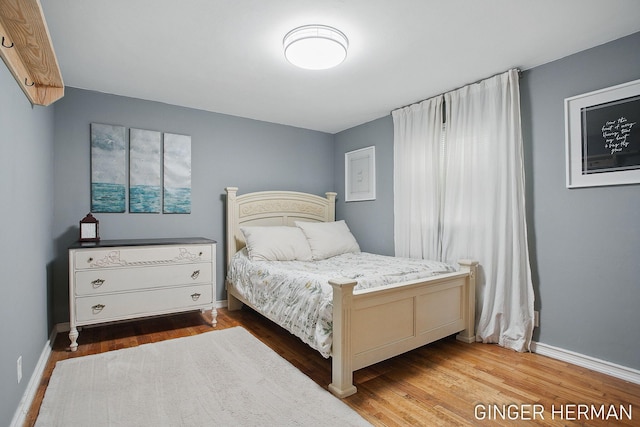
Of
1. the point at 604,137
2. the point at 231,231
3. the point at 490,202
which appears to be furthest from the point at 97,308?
the point at 604,137

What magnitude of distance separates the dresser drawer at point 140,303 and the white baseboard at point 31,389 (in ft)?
0.95

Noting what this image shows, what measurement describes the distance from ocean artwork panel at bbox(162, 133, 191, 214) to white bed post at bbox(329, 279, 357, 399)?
2361 millimetres

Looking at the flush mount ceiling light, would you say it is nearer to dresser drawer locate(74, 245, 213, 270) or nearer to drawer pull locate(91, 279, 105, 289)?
dresser drawer locate(74, 245, 213, 270)

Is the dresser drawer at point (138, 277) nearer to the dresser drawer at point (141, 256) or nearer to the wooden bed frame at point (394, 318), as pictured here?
the dresser drawer at point (141, 256)

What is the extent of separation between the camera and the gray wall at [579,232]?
216cm

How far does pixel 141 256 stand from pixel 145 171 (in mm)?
1032

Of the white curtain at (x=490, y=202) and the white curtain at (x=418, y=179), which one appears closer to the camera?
the white curtain at (x=490, y=202)

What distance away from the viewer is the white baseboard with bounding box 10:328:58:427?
164cm

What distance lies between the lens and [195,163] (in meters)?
3.68

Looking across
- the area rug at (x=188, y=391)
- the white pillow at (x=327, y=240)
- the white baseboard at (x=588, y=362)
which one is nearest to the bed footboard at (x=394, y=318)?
the area rug at (x=188, y=391)

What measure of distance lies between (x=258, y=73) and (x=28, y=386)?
2.66 metres

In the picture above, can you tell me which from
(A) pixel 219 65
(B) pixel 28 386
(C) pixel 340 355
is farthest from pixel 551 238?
(B) pixel 28 386

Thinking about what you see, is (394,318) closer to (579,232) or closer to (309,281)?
(309,281)

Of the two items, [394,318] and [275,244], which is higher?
[275,244]
